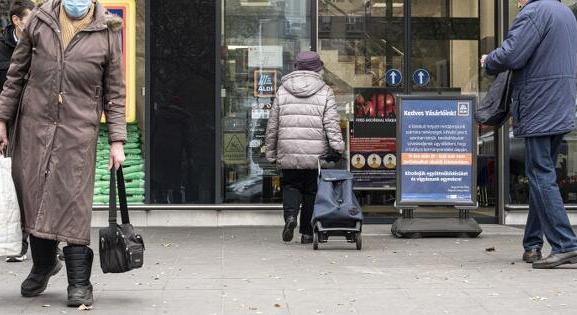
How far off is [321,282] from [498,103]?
2.18 metres

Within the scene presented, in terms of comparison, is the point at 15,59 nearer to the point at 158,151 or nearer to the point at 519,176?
the point at 158,151

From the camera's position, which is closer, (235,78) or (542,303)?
(542,303)

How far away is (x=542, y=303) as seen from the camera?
18.4ft

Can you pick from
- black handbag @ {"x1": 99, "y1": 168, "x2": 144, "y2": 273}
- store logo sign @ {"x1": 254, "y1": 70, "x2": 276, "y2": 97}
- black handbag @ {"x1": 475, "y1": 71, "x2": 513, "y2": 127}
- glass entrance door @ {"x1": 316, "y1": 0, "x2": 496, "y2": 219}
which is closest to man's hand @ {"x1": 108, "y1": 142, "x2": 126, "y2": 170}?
black handbag @ {"x1": 99, "y1": 168, "x2": 144, "y2": 273}

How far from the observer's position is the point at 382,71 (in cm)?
1068

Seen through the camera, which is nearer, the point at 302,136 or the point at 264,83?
the point at 302,136

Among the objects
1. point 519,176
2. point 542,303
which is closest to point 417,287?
point 542,303

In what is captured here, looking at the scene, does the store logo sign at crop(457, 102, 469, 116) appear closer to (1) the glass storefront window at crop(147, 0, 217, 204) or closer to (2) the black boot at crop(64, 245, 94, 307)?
(1) the glass storefront window at crop(147, 0, 217, 204)

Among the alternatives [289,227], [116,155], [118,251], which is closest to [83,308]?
[118,251]

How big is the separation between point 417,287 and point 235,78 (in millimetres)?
4863

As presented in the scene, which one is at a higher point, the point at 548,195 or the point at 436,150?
the point at 436,150

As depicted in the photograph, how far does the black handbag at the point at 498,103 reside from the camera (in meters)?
7.37

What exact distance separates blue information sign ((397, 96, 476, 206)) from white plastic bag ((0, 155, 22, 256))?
472 cm

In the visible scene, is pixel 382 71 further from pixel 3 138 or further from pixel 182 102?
pixel 3 138
